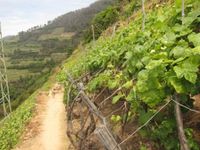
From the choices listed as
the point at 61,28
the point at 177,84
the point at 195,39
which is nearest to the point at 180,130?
the point at 177,84

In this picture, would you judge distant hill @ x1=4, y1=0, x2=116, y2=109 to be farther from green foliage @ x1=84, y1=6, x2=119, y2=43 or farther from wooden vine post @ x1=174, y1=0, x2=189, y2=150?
wooden vine post @ x1=174, y1=0, x2=189, y2=150

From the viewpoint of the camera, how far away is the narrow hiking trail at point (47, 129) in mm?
12570

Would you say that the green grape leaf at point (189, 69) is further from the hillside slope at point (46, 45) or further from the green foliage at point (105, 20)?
the hillside slope at point (46, 45)

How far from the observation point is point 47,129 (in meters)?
14.6

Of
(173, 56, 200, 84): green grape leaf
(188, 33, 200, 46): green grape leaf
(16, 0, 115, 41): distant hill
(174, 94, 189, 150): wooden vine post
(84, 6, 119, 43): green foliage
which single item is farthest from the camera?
(16, 0, 115, 41): distant hill

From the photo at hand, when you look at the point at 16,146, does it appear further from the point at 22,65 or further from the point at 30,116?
the point at 22,65

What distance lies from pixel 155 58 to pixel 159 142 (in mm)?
1308

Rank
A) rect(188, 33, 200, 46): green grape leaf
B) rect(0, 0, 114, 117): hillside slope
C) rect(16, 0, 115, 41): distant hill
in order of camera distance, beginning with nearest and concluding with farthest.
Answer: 1. rect(188, 33, 200, 46): green grape leaf
2. rect(0, 0, 114, 117): hillside slope
3. rect(16, 0, 115, 41): distant hill

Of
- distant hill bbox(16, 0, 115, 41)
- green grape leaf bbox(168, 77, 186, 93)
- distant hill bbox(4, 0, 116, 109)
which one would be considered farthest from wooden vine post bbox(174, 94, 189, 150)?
distant hill bbox(16, 0, 115, 41)

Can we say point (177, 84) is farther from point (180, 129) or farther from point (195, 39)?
point (195, 39)

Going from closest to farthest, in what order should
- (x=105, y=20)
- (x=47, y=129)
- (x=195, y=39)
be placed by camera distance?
(x=195, y=39) → (x=47, y=129) → (x=105, y=20)

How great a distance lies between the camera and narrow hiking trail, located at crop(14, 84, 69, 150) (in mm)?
12570

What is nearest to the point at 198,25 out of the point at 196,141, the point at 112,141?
the point at 196,141

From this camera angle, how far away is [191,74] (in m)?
4.64
